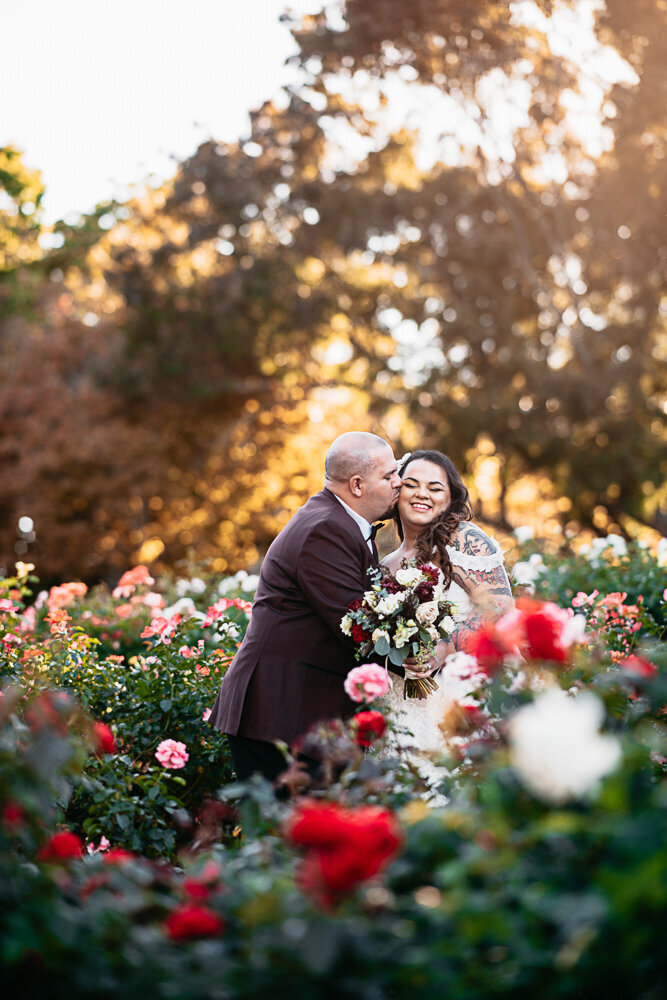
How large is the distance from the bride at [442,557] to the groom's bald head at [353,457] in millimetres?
417

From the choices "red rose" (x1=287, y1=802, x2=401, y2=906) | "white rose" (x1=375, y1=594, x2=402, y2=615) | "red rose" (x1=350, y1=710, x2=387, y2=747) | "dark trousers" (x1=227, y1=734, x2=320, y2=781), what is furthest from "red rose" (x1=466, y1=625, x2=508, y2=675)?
"dark trousers" (x1=227, y1=734, x2=320, y2=781)

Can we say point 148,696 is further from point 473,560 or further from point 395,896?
point 395,896

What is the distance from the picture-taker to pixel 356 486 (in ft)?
13.8

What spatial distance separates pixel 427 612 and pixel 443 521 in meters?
0.86

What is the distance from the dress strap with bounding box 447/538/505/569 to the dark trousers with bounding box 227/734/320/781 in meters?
1.13

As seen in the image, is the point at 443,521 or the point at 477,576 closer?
the point at 477,576

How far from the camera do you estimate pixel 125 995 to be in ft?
5.68

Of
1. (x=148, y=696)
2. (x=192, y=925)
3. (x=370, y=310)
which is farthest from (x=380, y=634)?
(x=370, y=310)

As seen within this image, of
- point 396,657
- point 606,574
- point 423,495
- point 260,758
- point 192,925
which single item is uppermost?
point 606,574

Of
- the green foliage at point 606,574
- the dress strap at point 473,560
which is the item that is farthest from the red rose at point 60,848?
the green foliage at point 606,574

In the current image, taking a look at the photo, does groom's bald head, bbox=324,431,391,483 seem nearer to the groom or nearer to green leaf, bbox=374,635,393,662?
the groom

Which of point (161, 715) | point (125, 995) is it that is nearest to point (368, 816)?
point (125, 995)

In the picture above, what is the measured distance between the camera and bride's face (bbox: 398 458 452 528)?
14.8ft

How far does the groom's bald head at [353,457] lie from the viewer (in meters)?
4.19
